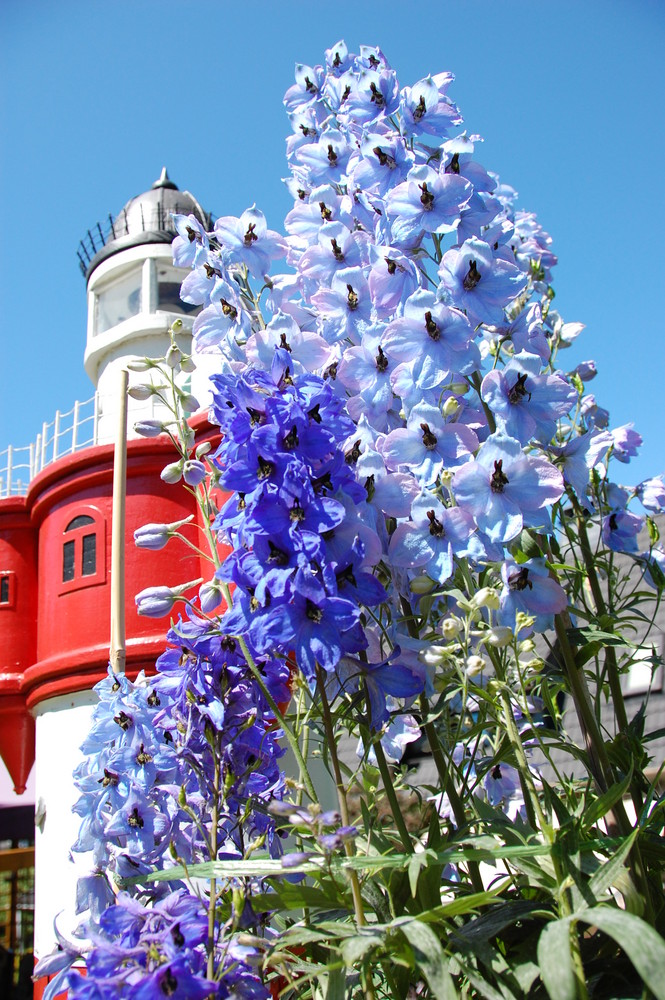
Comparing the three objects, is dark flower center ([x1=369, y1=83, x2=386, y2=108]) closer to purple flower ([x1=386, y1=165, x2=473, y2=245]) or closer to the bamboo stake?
purple flower ([x1=386, y1=165, x2=473, y2=245])

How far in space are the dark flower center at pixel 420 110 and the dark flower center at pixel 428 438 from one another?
578 mm

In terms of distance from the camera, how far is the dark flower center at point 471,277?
103cm

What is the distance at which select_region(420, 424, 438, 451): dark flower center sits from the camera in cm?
100

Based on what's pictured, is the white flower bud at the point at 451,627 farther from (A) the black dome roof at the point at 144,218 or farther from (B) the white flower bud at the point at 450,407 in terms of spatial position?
(A) the black dome roof at the point at 144,218

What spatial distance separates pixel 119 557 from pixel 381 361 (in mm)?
777

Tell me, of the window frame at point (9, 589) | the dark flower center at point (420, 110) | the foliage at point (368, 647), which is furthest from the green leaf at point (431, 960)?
the window frame at point (9, 589)

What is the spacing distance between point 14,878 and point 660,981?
331 inches

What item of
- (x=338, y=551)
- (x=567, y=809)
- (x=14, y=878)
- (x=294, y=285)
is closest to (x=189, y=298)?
(x=294, y=285)

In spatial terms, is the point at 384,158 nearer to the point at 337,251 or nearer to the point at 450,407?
the point at 337,251

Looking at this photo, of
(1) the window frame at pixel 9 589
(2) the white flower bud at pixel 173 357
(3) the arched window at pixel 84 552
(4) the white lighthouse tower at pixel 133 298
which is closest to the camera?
(2) the white flower bud at pixel 173 357

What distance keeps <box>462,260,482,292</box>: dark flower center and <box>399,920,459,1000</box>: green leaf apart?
2.56 ft

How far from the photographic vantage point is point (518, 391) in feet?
3.34

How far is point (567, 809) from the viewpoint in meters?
0.98

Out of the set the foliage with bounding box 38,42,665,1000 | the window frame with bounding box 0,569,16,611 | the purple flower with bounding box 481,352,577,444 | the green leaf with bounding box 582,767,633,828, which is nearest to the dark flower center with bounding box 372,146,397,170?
the foliage with bounding box 38,42,665,1000
